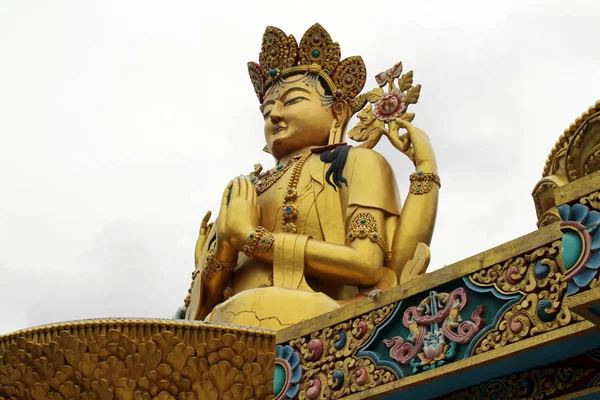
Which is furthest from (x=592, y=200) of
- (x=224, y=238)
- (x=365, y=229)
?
(x=224, y=238)

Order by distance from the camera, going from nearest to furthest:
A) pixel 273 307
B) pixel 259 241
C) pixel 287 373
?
pixel 287 373 → pixel 273 307 → pixel 259 241

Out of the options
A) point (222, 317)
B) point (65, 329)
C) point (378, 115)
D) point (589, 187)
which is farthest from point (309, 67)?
point (589, 187)

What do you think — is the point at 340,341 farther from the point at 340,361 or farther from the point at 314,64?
the point at 314,64

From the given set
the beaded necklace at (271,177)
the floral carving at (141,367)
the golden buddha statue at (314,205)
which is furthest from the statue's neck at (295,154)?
the floral carving at (141,367)

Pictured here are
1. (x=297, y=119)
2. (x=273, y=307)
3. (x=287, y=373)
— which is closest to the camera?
(x=287, y=373)

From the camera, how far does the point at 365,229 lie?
8258 mm

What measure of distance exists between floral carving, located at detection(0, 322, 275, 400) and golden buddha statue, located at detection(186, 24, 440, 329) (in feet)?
3.25

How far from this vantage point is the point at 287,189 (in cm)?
873

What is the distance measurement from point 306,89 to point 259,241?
183cm

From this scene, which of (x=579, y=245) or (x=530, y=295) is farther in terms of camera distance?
(x=530, y=295)

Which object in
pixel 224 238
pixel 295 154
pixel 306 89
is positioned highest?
pixel 306 89

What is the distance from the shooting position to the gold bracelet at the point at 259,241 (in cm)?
816

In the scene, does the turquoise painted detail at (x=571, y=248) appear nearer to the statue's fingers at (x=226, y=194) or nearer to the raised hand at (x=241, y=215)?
the raised hand at (x=241, y=215)

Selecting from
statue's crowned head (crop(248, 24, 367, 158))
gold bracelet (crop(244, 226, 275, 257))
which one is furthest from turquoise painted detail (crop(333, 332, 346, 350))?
Answer: statue's crowned head (crop(248, 24, 367, 158))
